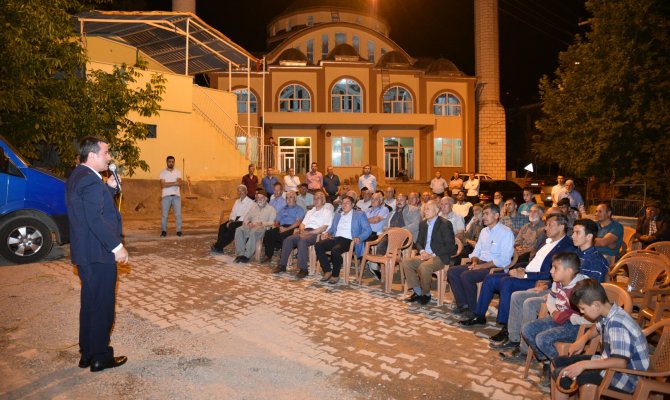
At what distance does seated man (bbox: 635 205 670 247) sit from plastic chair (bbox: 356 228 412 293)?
14.8 ft

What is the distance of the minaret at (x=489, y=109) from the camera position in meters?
36.1

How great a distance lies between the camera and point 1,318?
18.7 ft

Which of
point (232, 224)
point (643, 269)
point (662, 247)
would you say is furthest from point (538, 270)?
point (232, 224)

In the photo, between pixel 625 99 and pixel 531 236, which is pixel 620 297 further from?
pixel 625 99

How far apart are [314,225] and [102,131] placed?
549 cm

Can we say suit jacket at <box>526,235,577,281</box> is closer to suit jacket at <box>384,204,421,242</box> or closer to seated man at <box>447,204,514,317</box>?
seated man at <box>447,204,514,317</box>

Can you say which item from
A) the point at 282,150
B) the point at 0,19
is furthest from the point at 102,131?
the point at 282,150

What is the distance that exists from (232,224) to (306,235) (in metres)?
2.36

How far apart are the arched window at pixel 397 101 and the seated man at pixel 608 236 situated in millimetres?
27867

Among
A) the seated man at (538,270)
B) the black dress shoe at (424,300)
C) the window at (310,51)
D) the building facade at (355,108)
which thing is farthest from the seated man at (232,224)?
the window at (310,51)

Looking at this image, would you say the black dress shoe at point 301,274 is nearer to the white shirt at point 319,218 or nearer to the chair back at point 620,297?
the white shirt at point 319,218

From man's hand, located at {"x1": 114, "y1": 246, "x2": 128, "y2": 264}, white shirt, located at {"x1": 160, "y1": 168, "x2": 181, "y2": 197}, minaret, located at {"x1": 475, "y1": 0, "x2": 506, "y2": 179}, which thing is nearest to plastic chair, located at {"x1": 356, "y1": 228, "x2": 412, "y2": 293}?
man's hand, located at {"x1": 114, "y1": 246, "x2": 128, "y2": 264}

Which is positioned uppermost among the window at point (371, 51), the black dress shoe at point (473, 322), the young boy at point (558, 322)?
the window at point (371, 51)

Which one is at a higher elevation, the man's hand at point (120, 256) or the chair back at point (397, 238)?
the man's hand at point (120, 256)
